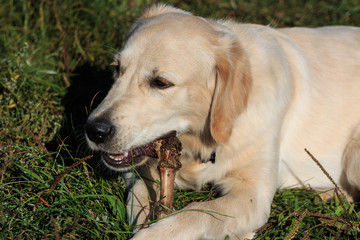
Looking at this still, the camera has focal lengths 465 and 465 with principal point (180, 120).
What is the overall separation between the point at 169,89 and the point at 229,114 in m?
0.41

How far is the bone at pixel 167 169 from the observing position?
276 centimetres

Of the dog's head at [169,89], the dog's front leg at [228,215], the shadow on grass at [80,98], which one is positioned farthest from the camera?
the shadow on grass at [80,98]

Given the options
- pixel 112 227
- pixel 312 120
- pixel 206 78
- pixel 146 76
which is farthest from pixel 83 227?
pixel 312 120

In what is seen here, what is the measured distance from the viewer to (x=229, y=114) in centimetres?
290

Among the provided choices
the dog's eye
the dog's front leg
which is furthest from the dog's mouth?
the dog's front leg

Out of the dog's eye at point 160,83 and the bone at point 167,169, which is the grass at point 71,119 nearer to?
the bone at point 167,169

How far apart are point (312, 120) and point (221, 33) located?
99cm

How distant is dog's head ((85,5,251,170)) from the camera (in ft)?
8.91

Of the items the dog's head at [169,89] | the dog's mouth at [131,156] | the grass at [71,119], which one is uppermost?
the dog's head at [169,89]

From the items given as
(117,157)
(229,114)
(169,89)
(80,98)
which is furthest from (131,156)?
(80,98)

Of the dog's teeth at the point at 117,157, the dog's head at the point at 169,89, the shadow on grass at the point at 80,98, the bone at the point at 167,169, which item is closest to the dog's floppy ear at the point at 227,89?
the dog's head at the point at 169,89

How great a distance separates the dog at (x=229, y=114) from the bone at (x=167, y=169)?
0.08 m

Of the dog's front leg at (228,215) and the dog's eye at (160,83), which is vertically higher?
the dog's eye at (160,83)

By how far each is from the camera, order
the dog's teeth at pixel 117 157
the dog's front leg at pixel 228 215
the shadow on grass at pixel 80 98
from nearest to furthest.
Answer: the dog's front leg at pixel 228 215
the dog's teeth at pixel 117 157
the shadow on grass at pixel 80 98
